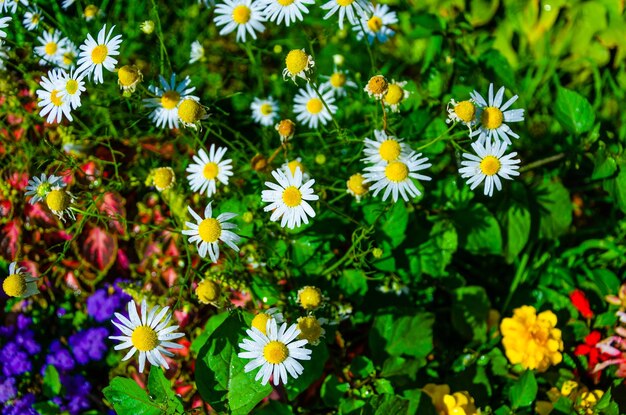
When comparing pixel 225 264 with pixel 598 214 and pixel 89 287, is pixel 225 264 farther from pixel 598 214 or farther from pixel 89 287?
pixel 598 214

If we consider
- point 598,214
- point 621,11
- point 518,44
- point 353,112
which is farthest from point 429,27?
point 598,214

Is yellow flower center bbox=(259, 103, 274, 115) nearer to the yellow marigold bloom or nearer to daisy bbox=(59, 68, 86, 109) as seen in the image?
daisy bbox=(59, 68, 86, 109)

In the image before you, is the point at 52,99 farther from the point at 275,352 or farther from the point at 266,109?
the point at 275,352

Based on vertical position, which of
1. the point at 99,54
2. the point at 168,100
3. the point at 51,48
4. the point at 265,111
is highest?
the point at 51,48

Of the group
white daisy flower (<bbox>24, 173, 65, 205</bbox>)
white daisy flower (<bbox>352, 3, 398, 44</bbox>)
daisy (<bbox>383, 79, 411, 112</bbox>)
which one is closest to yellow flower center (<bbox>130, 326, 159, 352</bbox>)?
white daisy flower (<bbox>24, 173, 65, 205</bbox>)

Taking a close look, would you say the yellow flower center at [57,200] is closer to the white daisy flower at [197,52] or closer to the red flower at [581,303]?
the white daisy flower at [197,52]

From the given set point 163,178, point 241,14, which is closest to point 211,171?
point 163,178

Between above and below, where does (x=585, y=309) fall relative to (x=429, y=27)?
below
